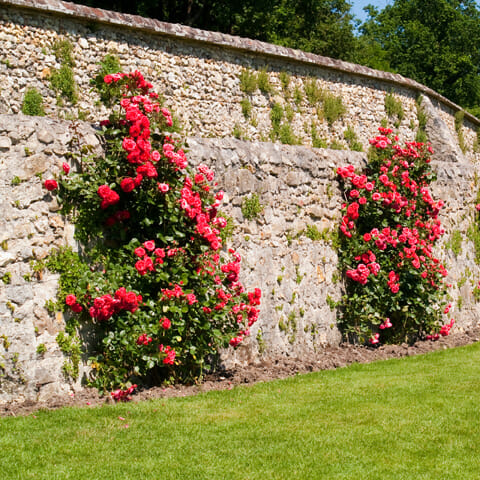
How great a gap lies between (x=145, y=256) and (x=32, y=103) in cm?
541

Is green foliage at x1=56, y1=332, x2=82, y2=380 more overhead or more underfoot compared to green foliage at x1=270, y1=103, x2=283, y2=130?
more underfoot

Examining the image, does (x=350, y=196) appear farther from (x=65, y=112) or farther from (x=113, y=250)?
(x=65, y=112)

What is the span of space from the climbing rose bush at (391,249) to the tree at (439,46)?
2651cm

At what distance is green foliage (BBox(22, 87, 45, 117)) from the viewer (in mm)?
10766

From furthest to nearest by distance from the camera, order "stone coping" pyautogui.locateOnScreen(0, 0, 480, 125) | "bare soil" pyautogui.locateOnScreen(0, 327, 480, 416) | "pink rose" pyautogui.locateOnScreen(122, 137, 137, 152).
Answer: "stone coping" pyautogui.locateOnScreen(0, 0, 480, 125), "pink rose" pyautogui.locateOnScreen(122, 137, 137, 152), "bare soil" pyautogui.locateOnScreen(0, 327, 480, 416)

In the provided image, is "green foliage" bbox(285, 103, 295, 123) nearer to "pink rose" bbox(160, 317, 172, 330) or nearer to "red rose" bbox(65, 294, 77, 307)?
"pink rose" bbox(160, 317, 172, 330)

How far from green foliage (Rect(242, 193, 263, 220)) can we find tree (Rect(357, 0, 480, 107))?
94.6 ft

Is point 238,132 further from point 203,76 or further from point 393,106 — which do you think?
point 393,106

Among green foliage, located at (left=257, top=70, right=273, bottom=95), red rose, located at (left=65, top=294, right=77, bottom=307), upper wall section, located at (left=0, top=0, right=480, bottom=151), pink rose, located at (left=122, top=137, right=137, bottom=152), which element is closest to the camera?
red rose, located at (left=65, top=294, right=77, bottom=307)

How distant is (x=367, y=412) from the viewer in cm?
592

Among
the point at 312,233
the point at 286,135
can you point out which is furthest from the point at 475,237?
the point at 286,135

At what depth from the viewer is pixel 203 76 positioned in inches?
526

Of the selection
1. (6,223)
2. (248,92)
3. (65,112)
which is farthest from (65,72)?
(6,223)

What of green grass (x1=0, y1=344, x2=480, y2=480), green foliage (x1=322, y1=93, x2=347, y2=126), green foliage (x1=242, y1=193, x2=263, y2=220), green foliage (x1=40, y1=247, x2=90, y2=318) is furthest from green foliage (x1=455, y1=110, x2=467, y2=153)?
green foliage (x1=40, y1=247, x2=90, y2=318)
